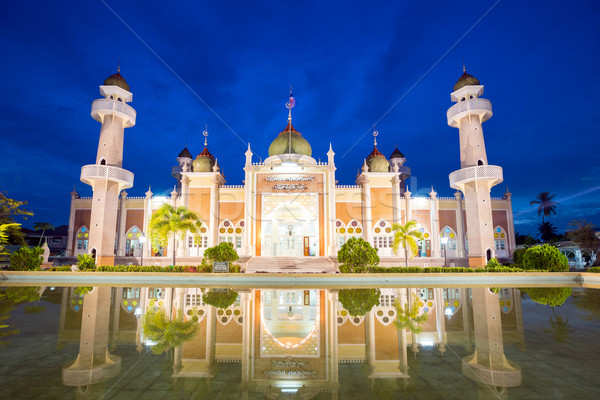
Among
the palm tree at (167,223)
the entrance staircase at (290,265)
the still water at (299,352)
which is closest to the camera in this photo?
the still water at (299,352)

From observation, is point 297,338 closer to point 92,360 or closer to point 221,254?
point 92,360

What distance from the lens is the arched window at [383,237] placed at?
2834 centimetres

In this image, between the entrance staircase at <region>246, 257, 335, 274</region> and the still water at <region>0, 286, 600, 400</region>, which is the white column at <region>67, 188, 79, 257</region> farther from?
the still water at <region>0, 286, 600, 400</region>

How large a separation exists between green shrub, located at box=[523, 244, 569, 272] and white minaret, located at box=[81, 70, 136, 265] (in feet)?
85.8

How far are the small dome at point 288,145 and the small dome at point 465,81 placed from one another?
13.4 metres

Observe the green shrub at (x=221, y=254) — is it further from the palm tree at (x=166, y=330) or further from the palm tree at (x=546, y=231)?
the palm tree at (x=546, y=231)

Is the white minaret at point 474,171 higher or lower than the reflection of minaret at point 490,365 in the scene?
higher

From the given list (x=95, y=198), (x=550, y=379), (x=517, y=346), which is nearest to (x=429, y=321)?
(x=517, y=346)

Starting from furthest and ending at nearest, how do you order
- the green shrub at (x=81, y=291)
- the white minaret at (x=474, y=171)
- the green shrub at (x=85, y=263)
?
the white minaret at (x=474, y=171)
the green shrub at (x=85, y=263)
the green shrub at (x=81, y=291)

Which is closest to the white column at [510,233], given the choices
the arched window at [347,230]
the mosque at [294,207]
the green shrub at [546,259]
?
the mosque at [294,207]

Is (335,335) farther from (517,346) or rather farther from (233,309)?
(233,309)

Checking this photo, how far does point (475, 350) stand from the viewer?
452 cm

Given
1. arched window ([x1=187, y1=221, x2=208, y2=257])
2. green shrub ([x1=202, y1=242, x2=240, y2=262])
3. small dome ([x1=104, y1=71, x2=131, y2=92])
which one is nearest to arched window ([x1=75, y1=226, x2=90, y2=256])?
arched window ([x1=187, y1=221, x2=208, y2=257])

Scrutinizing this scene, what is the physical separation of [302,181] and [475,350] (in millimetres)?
23983
